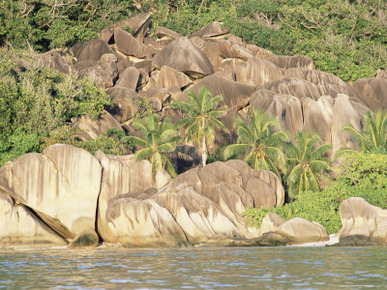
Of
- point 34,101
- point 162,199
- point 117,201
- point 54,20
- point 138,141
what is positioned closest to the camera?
point 117,201

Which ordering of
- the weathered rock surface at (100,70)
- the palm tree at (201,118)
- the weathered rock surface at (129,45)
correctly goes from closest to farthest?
→ 1. the palm tree at (201,118)
2. the weathered rock surface at (100,70)
3. the weathered rock surface at (129,45)

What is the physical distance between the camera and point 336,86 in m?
55.3

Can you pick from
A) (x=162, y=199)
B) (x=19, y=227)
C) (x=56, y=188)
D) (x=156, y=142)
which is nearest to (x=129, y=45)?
(x=156, y=142)

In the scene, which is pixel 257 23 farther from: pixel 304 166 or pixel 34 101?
pixel 34 101

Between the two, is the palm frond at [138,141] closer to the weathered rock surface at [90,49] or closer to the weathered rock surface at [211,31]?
the weathered rock surface at [90,49]

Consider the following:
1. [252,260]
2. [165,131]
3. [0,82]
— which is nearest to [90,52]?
[0,82]

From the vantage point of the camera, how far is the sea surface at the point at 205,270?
1717 centimetres

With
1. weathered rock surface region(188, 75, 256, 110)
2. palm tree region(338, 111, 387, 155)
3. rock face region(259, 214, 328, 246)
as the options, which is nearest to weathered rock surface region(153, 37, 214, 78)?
weathered rock surface region(188, 75, 256, 110)

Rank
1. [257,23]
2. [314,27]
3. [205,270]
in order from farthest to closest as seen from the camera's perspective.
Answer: [314,27], [257,23], [205,270]

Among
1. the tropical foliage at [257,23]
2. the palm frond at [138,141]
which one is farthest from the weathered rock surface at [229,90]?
the palm frond at [138,141]

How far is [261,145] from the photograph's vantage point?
40.9 meters

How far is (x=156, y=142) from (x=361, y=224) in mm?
12438

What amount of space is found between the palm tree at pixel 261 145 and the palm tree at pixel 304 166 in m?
0.81

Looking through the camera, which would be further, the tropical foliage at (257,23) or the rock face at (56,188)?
the tropical foliage at (257,23)
